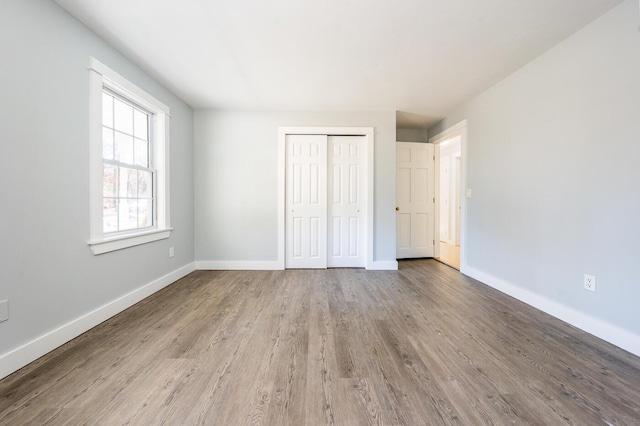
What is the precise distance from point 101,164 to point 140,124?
0.97 m

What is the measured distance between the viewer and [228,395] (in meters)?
1.36

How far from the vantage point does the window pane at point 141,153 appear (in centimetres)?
285

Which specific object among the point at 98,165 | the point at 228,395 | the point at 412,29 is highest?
the point at 412,29

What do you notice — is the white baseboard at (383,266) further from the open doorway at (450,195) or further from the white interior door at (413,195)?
the open doorway at (450,195)

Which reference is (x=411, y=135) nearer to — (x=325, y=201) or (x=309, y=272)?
(x=325, y=201)

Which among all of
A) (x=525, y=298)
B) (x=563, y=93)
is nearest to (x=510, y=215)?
(x=525, y=298)

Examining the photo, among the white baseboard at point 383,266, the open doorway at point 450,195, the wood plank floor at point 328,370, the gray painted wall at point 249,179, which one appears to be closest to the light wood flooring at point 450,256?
the open doorway at point 450,195

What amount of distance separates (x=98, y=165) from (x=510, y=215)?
416 cm

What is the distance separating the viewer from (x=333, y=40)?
2199 mm

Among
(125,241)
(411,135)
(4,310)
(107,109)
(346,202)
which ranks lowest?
(4,310)

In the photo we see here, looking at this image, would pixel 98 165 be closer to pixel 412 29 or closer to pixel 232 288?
pixel 232 288

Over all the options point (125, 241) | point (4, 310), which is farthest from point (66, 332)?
point (125, 241)

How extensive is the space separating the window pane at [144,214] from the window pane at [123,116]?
0.80m

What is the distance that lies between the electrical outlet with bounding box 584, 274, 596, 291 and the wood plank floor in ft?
1.25
